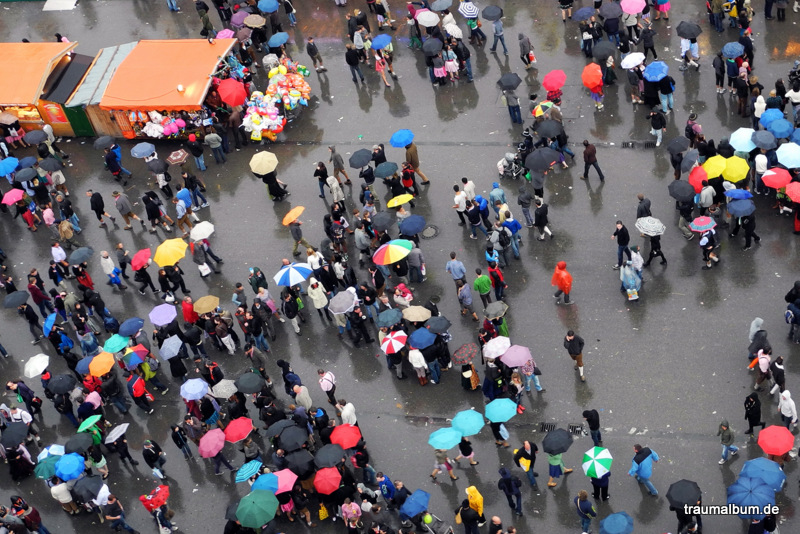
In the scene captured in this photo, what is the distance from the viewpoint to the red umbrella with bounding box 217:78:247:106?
30.6 m

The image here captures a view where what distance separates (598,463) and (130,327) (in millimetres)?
11149

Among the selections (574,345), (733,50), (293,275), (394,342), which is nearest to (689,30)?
(733,50)

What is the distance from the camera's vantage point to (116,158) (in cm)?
3038

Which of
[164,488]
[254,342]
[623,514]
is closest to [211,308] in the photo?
[254,342]

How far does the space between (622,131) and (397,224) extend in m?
6.86

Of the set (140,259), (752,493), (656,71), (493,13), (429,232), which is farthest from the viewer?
(493,13)

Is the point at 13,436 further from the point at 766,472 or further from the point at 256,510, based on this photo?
the point at 766,472

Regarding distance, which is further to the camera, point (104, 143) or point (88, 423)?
point (104, 143)

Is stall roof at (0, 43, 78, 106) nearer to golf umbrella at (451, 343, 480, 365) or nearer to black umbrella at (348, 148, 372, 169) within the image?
black umbrella at (348, 148, 372, 169)

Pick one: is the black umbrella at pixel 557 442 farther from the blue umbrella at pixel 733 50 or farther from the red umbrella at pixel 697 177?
the blue umbrella at pixel 733 50

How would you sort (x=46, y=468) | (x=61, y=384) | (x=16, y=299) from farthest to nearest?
1. (x=16, y=299)
2. (x=61, y=384)
3. (x=46, y=468)

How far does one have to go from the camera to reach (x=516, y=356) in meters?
21.6

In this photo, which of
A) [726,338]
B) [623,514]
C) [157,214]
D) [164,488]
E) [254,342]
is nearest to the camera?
[623,514]

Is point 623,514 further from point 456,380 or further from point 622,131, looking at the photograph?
point 622,131
